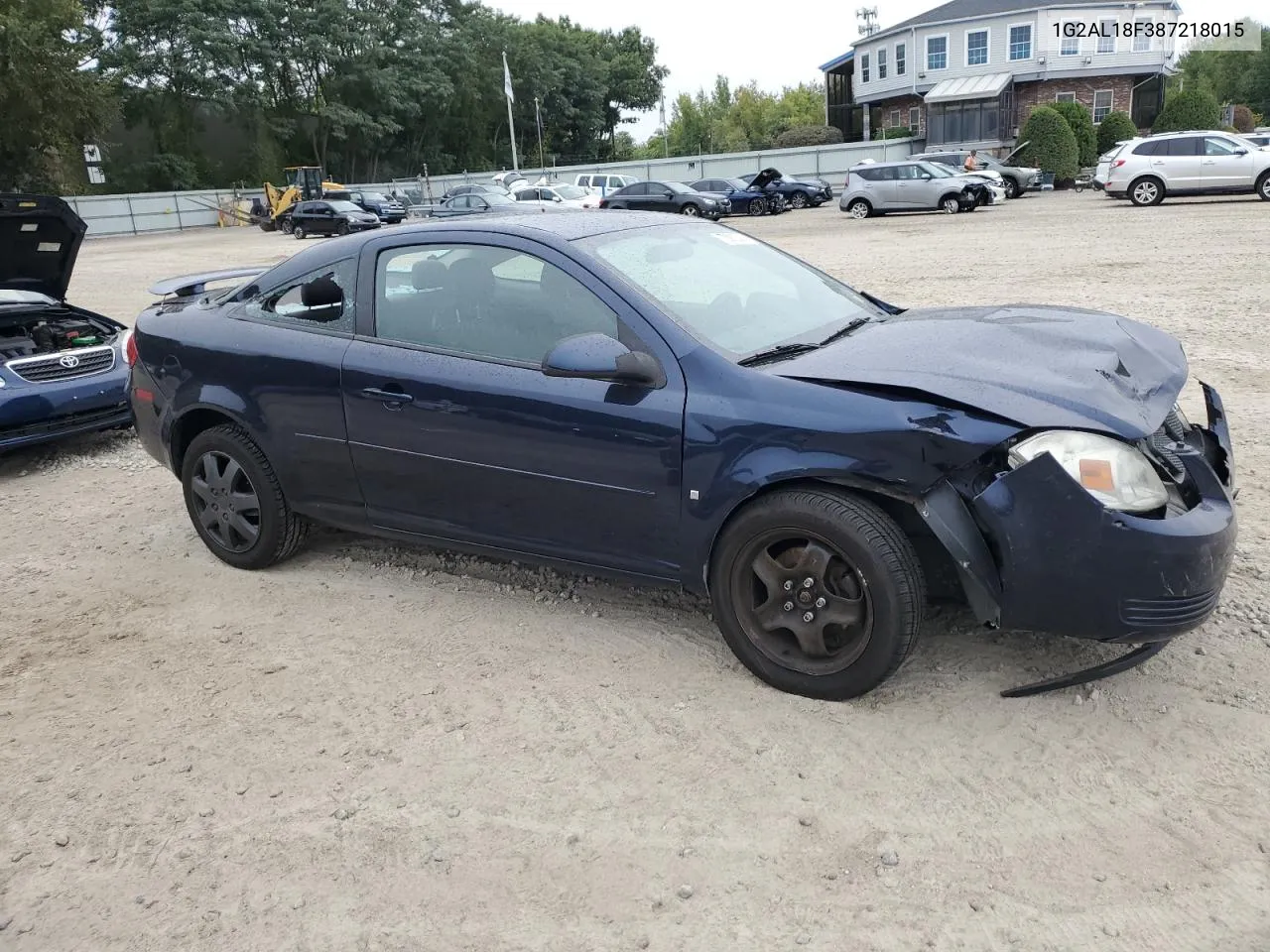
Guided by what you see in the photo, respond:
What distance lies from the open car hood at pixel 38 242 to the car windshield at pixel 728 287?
507 centimetres

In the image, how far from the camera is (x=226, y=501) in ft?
15.6

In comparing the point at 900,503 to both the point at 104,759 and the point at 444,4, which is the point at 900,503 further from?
the point at 444,4

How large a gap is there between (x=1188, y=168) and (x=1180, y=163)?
20 centimetres

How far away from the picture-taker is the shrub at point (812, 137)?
55.9 m

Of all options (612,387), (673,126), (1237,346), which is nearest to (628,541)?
(612,387)

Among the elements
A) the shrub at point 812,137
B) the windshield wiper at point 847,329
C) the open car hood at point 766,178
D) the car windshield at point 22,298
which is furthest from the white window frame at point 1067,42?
the windshield wiper at point 847,329

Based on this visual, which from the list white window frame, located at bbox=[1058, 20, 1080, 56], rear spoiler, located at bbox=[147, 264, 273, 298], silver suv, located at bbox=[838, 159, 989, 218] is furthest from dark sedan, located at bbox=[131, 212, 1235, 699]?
white window frame, located at bbox=[1058, 20, 1080, 56]

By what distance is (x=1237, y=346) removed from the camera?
25.8 feet

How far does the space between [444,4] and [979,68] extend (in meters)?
32.9

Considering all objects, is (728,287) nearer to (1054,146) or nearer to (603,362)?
(603,362)

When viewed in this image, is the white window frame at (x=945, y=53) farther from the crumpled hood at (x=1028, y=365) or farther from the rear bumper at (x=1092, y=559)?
the rear bumper at (x=1092, y=559)

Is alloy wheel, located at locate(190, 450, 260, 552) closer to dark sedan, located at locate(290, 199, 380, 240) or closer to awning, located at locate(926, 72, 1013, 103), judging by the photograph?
dark sedan, located at locate(290, 199, 380, 240)

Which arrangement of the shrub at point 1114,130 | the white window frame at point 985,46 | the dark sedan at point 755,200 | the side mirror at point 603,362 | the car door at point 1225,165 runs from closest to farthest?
the side mirror at point 603,362
the car door at point 1225,165
the dark sedan at point 755,200
the shrub at point 1114,130
the white window frame at point 985,46

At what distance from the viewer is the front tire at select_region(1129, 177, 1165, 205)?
22.6 metres
